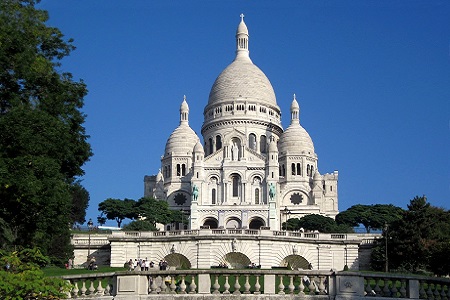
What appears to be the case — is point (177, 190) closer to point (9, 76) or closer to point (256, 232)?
point (256, 232)

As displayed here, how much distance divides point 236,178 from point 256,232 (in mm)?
51012

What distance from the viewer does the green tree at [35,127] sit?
2466cm

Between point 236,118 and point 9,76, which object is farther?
point 236,118

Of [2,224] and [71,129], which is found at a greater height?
[71,129]

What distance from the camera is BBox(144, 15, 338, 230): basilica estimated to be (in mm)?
99875

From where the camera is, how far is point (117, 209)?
9338cm

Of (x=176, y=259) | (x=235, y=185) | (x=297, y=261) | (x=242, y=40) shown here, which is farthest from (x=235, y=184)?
(x=176, y=259)

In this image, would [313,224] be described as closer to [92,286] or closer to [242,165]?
[242,165]

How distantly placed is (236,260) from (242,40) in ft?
266

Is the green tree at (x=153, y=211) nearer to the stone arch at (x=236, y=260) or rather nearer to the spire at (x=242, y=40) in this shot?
the stone arch at (x=236, y=260)

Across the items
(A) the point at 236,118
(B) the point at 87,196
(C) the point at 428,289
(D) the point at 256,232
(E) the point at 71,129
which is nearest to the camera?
(C) the point at 428,289

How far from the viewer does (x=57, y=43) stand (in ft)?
98.0

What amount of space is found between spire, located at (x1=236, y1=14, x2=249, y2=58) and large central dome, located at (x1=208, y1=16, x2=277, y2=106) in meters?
2.53

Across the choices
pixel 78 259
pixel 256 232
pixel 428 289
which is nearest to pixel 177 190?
pixel 78 259
